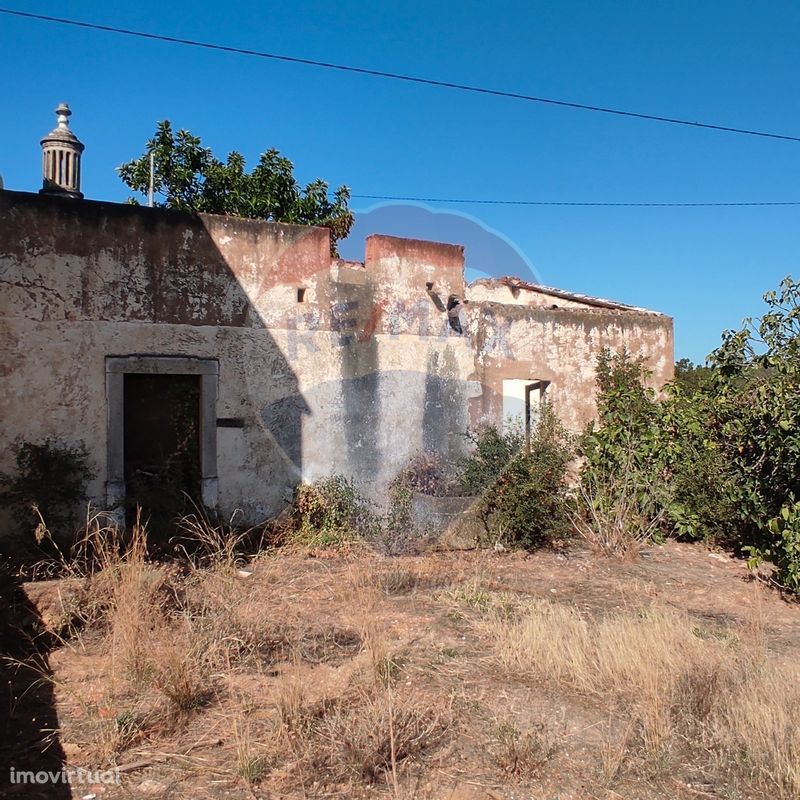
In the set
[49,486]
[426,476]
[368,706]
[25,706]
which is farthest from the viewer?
[426,476]

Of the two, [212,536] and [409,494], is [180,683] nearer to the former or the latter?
[212,536]

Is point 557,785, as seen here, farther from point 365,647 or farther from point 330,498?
point 330,498

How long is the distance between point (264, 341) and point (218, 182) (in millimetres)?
10682

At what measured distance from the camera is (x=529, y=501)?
7.44 metres

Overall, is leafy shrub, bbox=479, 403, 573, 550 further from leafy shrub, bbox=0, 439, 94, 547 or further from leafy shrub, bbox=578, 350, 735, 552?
leafy shrub, bbox=0, 439, 94, 547

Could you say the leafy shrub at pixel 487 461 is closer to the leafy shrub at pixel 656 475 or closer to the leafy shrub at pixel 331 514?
the leafy shrub at pixel 656 475

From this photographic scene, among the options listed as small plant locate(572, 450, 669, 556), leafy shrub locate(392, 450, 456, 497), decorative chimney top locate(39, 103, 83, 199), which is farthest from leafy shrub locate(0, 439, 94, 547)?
decorative chimney top locate(39, 103, 83, 199)

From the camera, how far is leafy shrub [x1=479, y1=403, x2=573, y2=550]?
7426mm

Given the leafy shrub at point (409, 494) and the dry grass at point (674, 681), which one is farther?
the leafy shrub at point (409, 494)

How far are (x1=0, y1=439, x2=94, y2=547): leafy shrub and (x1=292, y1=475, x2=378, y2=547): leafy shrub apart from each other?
2.26 metres

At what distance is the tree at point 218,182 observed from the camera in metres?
16.5

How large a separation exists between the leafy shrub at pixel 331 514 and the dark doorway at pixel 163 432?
117cm

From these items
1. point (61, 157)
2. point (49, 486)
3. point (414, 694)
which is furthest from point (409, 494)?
point (61, 157)

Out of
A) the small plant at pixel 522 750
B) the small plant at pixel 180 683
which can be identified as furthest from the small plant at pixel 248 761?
the small plant at pixel 522 750
